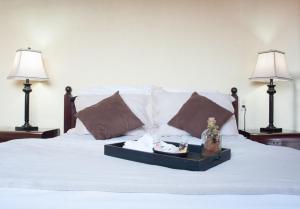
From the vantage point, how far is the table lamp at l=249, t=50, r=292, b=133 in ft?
9.22

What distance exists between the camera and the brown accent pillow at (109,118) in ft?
7.61

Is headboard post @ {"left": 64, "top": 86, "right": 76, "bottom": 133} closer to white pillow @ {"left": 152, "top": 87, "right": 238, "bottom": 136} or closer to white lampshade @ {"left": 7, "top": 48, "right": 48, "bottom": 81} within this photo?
white lampshade @ {"left": 7, "top": 48, "right": 48, "bottom": 81}

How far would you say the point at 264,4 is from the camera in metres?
3.23

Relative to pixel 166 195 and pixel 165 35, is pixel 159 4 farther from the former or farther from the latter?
pixel 166 195

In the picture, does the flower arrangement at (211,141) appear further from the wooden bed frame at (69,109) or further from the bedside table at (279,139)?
the wooden bed frame at (69,109)

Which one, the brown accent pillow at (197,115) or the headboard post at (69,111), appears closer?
the brown accent pillow at (197,115)

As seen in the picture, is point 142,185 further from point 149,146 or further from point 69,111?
point 69,111

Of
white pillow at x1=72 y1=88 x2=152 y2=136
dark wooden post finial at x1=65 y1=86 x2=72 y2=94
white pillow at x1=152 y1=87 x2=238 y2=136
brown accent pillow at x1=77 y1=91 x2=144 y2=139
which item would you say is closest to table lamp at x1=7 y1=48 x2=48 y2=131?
dark wooden post finial at x1=65 y1=86 x2=72 y2=94

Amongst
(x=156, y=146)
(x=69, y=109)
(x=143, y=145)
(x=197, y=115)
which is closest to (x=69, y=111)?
(x=69, y=109)

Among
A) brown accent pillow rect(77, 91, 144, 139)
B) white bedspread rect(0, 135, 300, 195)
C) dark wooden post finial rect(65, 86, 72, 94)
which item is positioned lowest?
white bedspread rect(0, 135, 300, 195)

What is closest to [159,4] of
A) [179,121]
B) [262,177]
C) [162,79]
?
[162,79]

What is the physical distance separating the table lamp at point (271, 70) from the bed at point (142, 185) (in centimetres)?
163

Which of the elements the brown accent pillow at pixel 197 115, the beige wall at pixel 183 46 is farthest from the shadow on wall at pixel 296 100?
the brown accent pillow at pixel 197 115

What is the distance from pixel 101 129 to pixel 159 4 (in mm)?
1690
